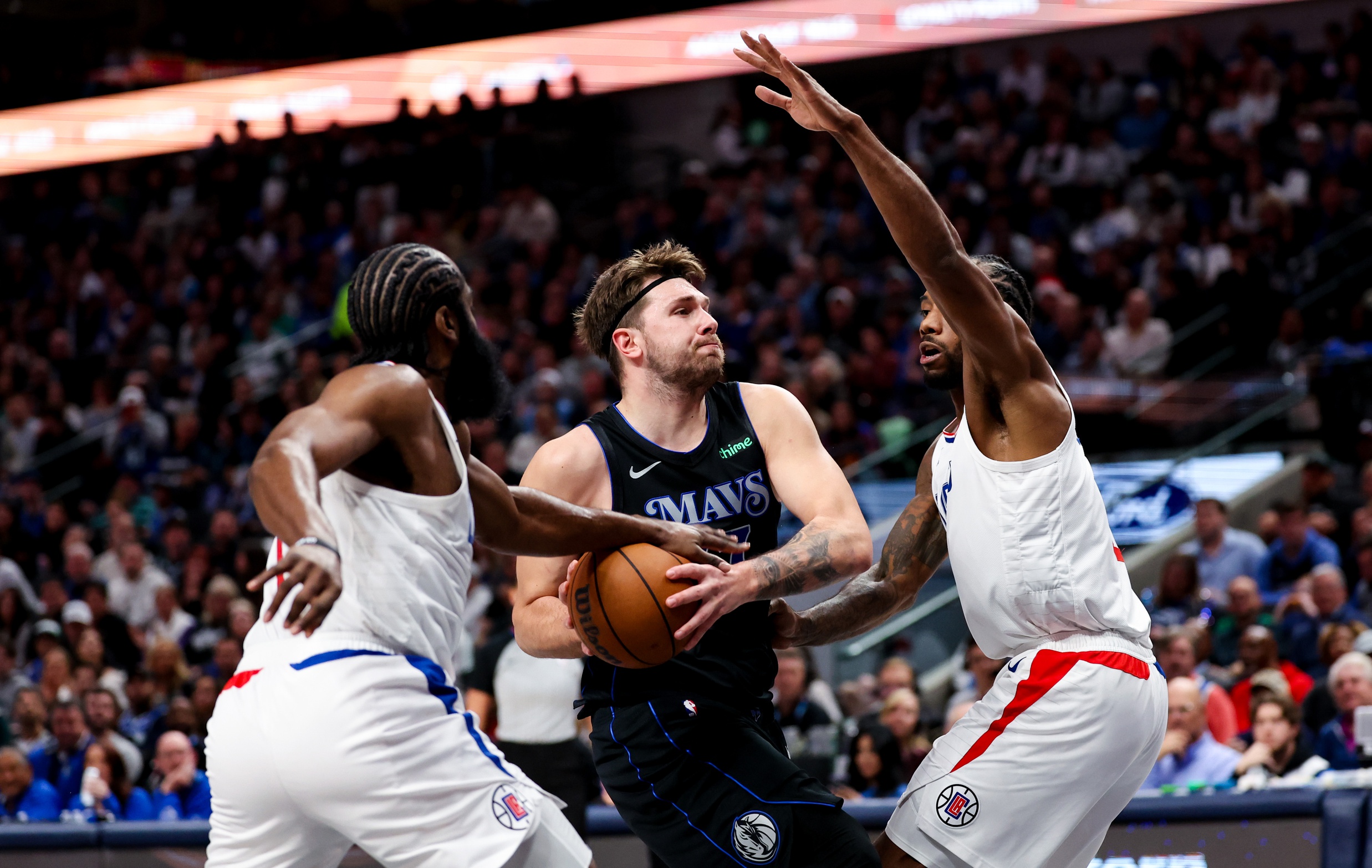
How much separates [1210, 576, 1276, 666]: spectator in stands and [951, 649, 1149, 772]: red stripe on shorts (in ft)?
18.2

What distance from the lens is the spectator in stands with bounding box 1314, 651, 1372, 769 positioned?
23.5ft

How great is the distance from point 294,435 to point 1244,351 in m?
10.1

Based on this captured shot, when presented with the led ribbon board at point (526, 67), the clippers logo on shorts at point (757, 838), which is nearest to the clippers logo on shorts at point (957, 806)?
the clippers logo on shorts at point (757, 838)

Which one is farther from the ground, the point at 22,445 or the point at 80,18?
the point at 80,18

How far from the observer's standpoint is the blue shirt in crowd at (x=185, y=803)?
837cm

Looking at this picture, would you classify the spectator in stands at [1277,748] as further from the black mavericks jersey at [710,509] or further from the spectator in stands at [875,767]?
the black mavericks jersey at [710,509]

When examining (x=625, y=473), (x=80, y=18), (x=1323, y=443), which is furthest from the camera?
(x=80, y=18)

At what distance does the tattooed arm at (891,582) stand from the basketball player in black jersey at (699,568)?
0.50ft

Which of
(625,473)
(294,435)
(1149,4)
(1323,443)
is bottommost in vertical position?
(1323,443)

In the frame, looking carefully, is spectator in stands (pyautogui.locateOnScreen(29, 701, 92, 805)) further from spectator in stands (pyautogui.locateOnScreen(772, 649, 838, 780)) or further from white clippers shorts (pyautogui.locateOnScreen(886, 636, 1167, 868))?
white clippers shorts (pyautogui.locateOnScreen(886, 636, 1167, 868))

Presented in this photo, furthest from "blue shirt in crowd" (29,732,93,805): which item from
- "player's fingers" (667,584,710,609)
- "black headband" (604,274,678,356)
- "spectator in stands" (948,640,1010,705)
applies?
"player's fingers" (667,584,710,609)

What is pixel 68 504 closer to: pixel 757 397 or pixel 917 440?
pixel 917 440

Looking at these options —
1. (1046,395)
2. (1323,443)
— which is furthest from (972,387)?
(1323,443)

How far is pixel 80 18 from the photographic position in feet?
71.5
